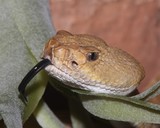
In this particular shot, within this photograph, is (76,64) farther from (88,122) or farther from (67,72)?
(88,122)

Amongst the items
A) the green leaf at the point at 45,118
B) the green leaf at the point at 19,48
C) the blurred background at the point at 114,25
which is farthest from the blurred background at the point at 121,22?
the green leaf at the point at 45,118

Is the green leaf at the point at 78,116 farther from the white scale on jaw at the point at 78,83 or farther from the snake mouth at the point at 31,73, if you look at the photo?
the snake mouth at the point at 31,73

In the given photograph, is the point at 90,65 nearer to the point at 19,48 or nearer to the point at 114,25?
the point at 19,48

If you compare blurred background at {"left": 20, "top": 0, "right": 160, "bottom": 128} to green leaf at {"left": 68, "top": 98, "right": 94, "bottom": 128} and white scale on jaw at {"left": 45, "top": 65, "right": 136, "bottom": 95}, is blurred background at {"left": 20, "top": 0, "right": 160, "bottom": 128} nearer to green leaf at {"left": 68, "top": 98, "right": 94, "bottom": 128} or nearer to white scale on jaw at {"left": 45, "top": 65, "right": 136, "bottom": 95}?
green leaf at {"left": 68, "top": 98, "right": 94, "bottom": 128}

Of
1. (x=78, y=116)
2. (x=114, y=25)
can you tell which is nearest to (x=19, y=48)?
(x=78, y=116)

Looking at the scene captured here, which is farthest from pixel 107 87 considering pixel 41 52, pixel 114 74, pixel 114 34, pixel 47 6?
pixel 114 34

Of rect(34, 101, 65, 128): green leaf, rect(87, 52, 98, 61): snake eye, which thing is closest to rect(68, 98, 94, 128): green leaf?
rect(34, 101, 65, 128): green leaf
